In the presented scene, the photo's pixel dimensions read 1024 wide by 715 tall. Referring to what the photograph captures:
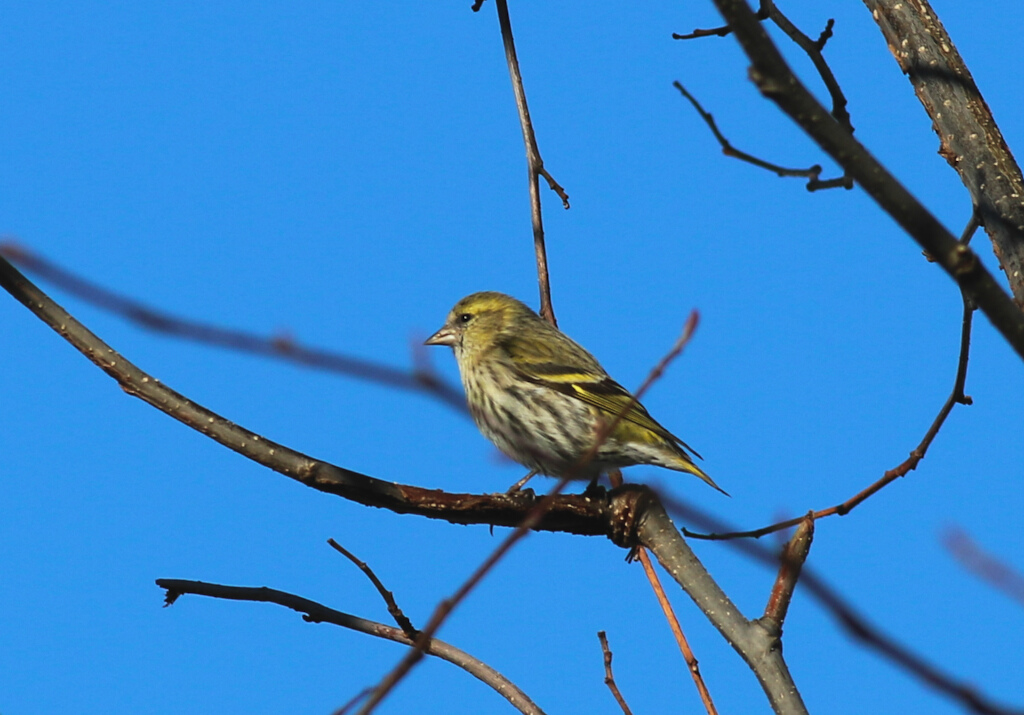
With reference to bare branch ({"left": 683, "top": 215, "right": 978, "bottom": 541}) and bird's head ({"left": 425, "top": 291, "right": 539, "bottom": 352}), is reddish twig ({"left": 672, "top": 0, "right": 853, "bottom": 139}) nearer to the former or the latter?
bare branch ({"left": 683, "top": 215, "right": 978, "bottom": 541})

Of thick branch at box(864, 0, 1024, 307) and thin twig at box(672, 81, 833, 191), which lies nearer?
thin twig at box(672, 81, 833, 191)

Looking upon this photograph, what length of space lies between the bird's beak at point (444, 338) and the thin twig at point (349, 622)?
3.97 meters

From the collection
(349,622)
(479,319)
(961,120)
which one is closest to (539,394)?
(479,319)

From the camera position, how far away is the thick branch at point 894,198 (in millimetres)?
1803

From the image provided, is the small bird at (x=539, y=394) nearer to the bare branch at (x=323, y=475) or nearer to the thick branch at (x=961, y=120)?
the bare branch at (x=323, y=475)

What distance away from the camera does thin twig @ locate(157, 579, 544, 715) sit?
3.24 meters

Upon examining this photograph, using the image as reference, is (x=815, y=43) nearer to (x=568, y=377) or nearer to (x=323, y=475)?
(x=323, y=475)

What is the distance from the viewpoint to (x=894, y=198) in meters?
1.85

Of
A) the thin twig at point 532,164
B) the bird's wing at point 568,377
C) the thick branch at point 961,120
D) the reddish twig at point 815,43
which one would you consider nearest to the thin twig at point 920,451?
the reddish twig at point 815,43

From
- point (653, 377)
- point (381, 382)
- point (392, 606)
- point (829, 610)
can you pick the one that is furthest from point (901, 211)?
point (392, 606)

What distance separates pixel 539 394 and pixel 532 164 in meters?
1.85

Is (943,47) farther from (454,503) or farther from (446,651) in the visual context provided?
(446,651)

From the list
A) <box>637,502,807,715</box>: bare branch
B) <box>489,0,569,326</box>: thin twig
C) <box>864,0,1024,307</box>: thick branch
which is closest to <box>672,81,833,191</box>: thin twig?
<box>637,502,807,715</box>: bare branch

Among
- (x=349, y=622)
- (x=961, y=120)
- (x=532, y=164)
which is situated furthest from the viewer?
(x=532, y=164)
